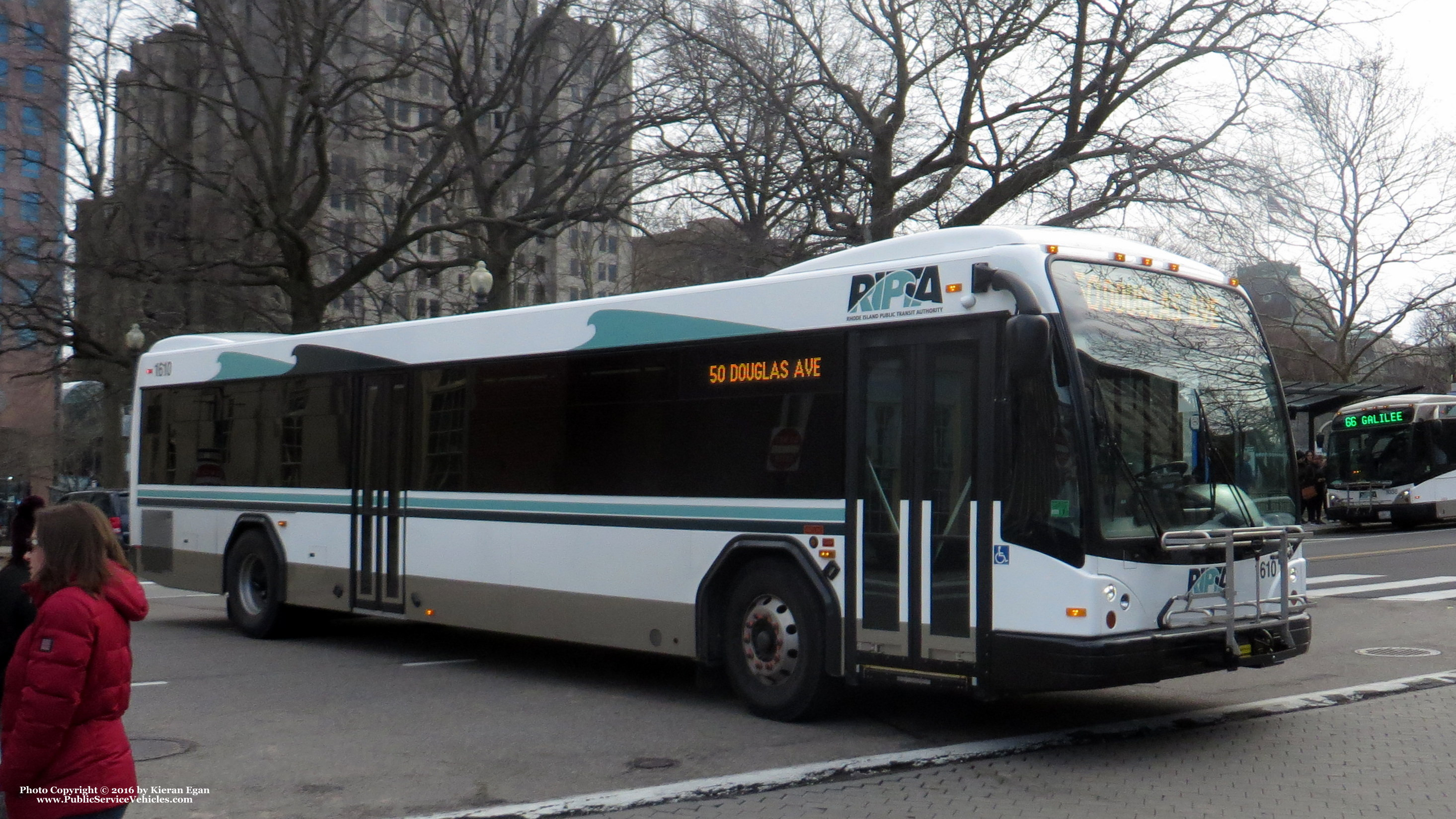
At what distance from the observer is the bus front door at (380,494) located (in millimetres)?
12250

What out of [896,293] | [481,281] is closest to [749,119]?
[481,281]

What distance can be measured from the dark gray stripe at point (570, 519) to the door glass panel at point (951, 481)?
0.76 meters

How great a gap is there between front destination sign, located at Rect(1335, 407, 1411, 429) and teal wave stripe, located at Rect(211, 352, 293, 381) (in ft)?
97.0

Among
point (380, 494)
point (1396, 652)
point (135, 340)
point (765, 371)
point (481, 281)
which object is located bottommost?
point (1396, 652)

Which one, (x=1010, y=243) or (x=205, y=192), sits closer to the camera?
(x=1010, y=243)

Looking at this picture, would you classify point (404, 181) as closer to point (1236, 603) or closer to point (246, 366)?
point (246, 366)

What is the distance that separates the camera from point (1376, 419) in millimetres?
35062

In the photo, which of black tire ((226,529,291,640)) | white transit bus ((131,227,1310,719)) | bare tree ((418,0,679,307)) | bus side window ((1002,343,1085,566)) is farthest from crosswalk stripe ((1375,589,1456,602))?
bare tree ((418,0,679,307))

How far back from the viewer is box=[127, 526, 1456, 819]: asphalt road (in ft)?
24.2

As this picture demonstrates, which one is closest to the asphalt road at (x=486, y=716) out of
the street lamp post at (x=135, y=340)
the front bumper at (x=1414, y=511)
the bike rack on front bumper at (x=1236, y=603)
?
the bike rack on front bumper at (x=1236, y=603)

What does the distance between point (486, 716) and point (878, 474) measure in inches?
126

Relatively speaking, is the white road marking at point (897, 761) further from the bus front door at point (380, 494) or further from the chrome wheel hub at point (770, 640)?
the bus front door at point (380, 494)

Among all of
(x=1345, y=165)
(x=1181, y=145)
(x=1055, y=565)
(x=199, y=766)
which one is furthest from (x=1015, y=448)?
(x=1345, y=165)

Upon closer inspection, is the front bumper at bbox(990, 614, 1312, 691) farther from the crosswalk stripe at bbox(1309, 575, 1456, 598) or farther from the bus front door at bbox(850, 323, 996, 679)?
the crosswalk stripe at bbox(1309, 575, 1456, 598)
